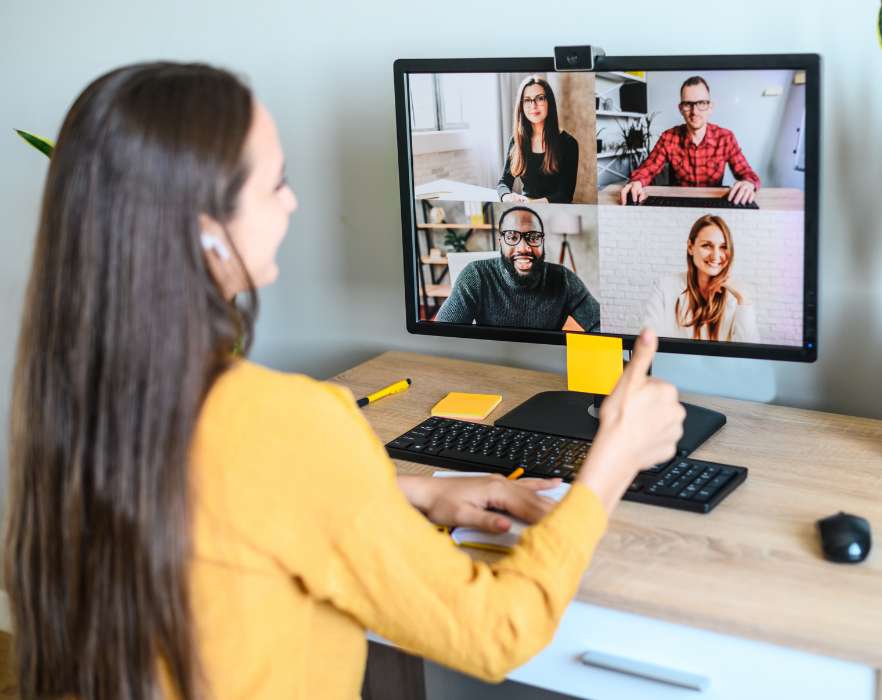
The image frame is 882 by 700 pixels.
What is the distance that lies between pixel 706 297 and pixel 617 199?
0.16m

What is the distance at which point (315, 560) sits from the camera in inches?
34.3

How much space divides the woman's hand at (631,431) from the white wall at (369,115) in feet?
1.76

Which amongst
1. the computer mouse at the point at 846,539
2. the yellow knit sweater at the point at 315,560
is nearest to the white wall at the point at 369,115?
the computer mouse at the point at 846,539

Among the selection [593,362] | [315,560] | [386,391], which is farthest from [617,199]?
[315,560]

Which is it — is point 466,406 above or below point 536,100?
below

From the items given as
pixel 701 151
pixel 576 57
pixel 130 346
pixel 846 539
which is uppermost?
pixel 576 57

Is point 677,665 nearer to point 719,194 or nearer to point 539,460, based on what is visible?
point 539,460

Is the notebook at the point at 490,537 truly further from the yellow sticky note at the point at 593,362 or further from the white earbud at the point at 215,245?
the white earbud at the point at 215,245

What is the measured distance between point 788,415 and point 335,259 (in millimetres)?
811

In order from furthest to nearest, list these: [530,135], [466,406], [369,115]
A: 1. [369,115]
2. [466,406]
3. [530,135]

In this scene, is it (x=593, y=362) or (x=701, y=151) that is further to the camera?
(x=593, y=362)

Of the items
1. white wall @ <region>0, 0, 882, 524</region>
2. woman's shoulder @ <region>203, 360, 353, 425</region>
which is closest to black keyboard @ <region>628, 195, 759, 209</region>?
white wall @ <region>0, 0, 882, 524</region>

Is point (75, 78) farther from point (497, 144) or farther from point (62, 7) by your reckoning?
point (497, 144)

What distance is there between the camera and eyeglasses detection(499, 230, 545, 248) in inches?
55.6
